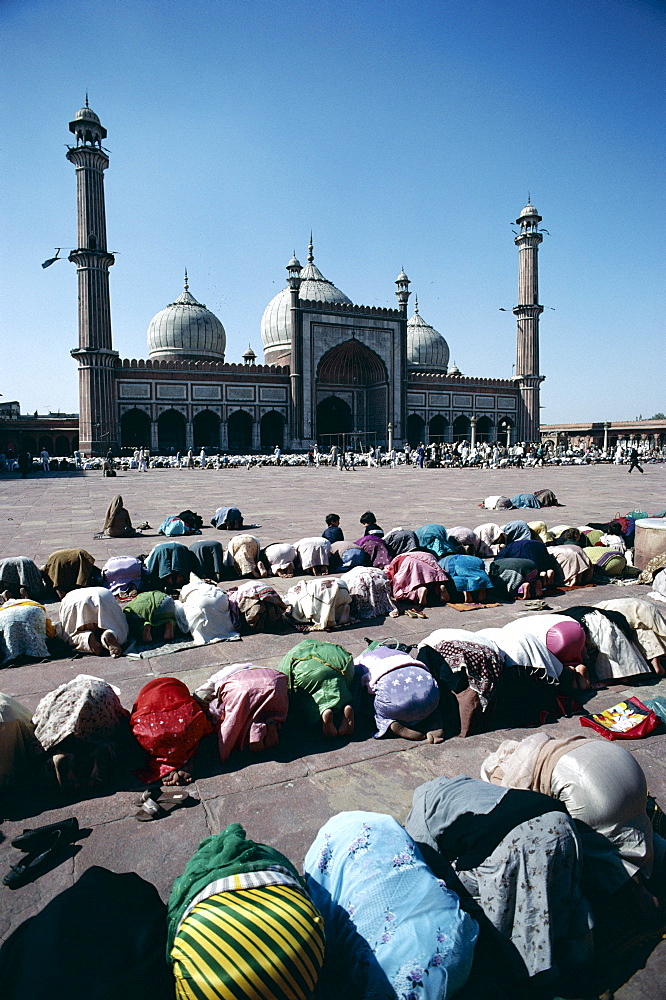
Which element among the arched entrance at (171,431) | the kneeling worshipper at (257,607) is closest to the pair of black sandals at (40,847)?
the kneeling worshipper at (257,607)

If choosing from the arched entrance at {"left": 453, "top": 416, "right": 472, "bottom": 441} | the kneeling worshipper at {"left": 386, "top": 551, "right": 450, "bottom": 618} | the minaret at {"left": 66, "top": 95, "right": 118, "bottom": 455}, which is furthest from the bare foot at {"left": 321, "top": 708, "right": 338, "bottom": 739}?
the arched entrance at {"left": 453, "top": 416, "right": 472, "bottom": 441}

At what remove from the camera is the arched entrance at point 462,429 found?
4450 centimetres

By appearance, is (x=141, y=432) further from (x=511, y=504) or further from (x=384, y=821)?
(x=384, y=821)

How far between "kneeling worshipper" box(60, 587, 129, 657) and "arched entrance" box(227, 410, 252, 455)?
3491 cm

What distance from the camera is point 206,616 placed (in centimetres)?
483

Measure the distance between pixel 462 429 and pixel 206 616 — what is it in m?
41.6

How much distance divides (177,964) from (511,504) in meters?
11.3

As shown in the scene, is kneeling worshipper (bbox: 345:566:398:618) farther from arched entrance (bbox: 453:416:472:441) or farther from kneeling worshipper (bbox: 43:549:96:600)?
arched entrance (bbox: 453:416:472:441)

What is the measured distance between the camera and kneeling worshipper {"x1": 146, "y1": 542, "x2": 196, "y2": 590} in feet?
21.1

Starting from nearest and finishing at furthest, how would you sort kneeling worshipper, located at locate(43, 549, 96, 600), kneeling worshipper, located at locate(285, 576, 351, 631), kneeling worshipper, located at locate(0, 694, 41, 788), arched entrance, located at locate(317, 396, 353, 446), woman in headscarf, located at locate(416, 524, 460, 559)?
kneeling worshipper, located at locate(0, 694, 41, 788) → kneeling worshipper, located at locate(285, 576, 351, 631) → kneeling worshipper, located at locate(43, 549, 96, 600) → woman in headscarf, located at locate(416, 524, 460, 559) → arched entrance, located at locate(317, 396, 353, 446)

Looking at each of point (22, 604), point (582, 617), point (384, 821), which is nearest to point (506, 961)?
point (384, 821)

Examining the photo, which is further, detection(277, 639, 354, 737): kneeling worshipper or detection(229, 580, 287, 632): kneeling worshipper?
detection(229, 580, 287, 632): kneeling worshipper

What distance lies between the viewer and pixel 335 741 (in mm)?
3389

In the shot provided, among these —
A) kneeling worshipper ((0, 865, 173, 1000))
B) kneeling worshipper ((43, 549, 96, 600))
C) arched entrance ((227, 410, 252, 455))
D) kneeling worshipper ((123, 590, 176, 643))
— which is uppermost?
arched entrance ((227, 410, 252, 455))
